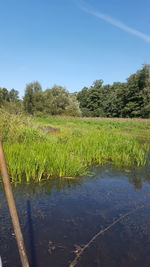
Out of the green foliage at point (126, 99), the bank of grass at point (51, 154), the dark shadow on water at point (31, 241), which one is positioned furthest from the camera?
the green foliage at point (126, 99)

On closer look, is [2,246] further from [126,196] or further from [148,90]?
[148,90]

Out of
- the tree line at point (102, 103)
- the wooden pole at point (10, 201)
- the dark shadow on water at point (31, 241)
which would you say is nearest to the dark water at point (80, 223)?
the dark shadow on water at point (31, 241)

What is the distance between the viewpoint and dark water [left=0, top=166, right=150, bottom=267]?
295 cm

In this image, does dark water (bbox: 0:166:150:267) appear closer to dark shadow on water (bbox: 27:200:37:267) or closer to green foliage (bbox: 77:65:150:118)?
dark shadow on water (bbox: 27:200:37:267)

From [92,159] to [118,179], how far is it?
185 centimetres

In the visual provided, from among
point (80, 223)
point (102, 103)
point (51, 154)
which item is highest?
point (102, 103)

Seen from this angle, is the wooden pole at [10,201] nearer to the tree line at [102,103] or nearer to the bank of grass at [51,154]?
the bank of grass at [51,154]

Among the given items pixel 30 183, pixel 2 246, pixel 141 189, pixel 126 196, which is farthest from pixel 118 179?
pixel 2 246

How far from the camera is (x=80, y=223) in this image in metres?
3.78

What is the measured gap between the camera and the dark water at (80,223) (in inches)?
116

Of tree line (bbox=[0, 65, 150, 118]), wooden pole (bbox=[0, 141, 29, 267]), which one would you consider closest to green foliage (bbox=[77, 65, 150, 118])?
tree line (bbox=[0, 65, 150, 118])

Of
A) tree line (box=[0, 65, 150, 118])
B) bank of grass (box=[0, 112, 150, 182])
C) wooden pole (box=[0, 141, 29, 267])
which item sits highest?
tree line (box=[0, 65, 150, 118])

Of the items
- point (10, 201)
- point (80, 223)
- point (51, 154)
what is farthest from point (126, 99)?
point (10, 201)

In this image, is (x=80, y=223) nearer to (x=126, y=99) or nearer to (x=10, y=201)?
(x=10, y=201)
